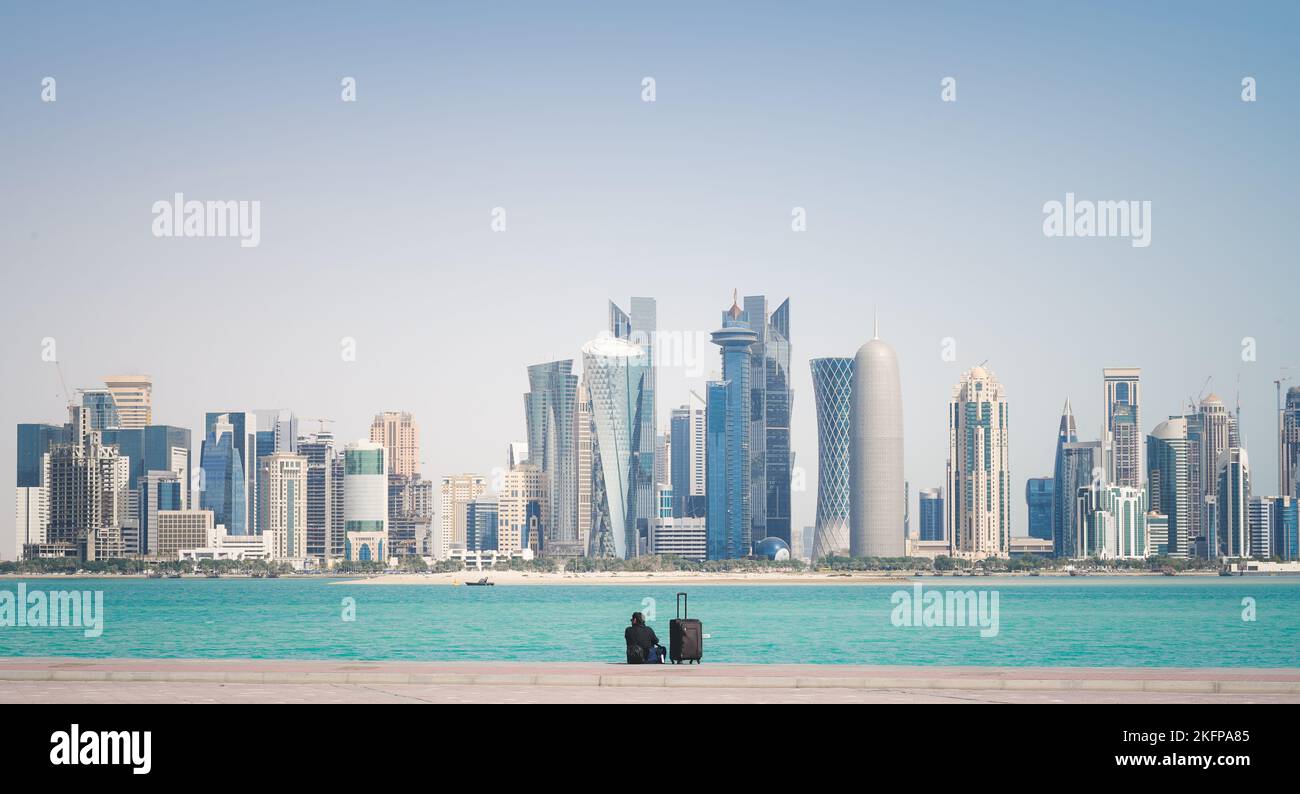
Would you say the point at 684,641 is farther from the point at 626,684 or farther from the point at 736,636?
the point at 736,636

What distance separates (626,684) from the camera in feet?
76.0

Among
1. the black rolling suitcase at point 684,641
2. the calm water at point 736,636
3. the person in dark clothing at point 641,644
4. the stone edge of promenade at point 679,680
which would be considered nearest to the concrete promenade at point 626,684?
the stone edge of promenade at point 679,680

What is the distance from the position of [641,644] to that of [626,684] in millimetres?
3226

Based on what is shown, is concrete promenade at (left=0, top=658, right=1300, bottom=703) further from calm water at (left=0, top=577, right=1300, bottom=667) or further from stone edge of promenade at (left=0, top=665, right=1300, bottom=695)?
calm water at (left=0, top=577, right=1300, bottom=667)

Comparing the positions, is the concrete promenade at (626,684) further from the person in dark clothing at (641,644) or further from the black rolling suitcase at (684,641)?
the black rolling suitcase at (684,641)

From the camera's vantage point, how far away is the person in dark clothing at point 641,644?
2634 cm

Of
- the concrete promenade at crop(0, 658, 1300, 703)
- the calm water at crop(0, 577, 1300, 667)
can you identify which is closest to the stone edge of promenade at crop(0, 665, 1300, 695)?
the concrete promenade at crop(0, 658, 1300, 703)
